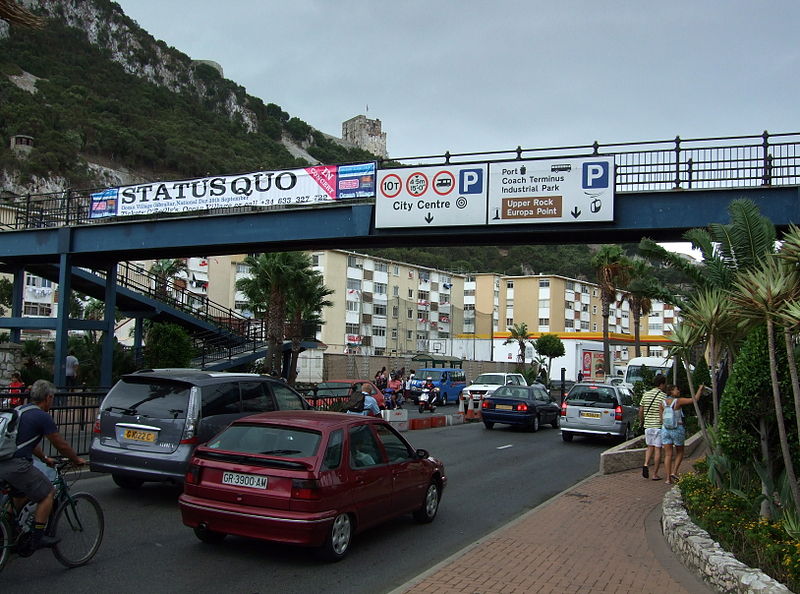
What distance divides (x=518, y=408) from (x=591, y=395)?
2.89m

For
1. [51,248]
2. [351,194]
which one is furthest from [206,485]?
[51,248]

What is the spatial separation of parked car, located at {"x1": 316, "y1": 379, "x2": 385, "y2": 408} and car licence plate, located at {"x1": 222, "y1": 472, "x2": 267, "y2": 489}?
927cm

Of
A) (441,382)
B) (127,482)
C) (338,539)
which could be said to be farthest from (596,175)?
(441,382)

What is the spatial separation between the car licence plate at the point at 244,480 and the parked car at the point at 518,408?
50.7 feet

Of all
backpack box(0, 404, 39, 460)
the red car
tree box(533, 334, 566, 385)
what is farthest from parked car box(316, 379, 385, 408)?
tree box(533, 334, 566, 385)

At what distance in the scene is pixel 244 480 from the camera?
669 cm

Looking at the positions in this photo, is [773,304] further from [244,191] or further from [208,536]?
[244,191]

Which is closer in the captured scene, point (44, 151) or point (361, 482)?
point (361, 482)

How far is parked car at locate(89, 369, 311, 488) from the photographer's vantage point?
29.2 ft

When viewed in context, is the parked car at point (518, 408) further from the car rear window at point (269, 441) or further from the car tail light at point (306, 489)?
the car tail light at point (306, 489)

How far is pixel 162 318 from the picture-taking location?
30.4m

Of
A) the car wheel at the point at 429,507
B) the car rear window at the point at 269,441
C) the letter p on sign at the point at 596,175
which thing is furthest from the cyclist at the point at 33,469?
the letter p on sign at the point at 596,175

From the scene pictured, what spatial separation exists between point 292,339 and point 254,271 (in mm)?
3810

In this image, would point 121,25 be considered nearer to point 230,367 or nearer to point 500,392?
point 230,367
